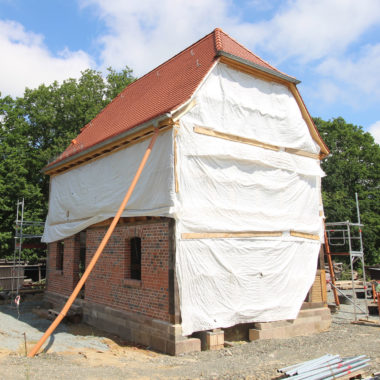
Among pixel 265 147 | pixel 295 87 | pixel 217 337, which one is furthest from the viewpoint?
pixel 295 87

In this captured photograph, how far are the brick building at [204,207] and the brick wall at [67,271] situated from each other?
97 mm

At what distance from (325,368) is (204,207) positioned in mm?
4418

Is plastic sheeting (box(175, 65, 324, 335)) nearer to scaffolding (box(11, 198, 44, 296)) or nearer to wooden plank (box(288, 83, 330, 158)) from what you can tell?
wooden plank (box(288, 83, 330, 158))

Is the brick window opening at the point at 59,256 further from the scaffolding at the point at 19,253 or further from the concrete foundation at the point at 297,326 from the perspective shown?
the concrete foundation at the point at 297,326

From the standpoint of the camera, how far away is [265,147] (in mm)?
11195

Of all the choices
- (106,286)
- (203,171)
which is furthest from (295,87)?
(106,286)

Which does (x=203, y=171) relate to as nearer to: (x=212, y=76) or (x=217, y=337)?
(x=212, y=76)

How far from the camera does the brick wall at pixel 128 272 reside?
9117 mm

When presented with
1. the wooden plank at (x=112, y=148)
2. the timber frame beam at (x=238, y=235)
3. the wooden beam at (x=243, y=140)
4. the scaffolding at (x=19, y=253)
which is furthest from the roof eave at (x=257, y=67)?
the scaffolding at (x=19, y=253)

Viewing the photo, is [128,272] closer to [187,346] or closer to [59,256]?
[187,346]

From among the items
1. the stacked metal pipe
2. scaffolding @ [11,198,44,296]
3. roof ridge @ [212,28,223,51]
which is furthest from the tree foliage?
the stacked metal pipe

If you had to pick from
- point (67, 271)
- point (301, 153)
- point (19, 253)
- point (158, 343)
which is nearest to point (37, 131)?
point (19, 253)

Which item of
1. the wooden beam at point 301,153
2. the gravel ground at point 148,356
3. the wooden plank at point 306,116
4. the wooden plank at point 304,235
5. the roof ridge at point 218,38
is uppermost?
the roof ridge at point 218,38

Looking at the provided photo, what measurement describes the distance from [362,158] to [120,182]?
105 feet
